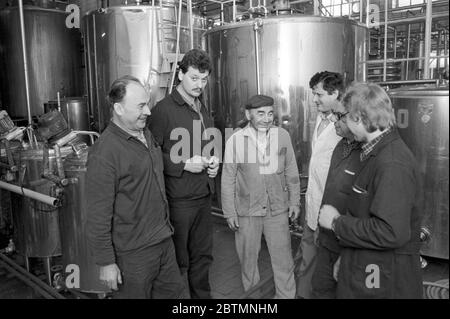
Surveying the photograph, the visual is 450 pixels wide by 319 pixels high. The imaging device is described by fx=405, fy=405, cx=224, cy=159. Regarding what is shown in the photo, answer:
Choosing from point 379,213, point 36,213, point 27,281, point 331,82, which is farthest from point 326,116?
point 27,281

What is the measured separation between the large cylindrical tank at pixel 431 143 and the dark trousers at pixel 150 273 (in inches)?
73.0

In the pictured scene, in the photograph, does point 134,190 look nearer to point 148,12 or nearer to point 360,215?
point 360,215

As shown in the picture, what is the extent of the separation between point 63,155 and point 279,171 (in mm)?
1520

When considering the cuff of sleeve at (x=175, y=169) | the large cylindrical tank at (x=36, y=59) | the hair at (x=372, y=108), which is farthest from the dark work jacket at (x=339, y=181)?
the large cylindrical tank at (x=36, y=59)

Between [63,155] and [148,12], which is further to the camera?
[148,12]

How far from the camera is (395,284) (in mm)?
1565

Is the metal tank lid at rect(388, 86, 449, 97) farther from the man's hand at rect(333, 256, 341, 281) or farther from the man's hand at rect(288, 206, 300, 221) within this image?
the man's hand at rect(333, 256, 341, 281)

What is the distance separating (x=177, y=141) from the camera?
94.5 inches

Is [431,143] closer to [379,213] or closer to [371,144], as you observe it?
[371,144]

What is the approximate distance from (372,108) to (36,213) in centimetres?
254

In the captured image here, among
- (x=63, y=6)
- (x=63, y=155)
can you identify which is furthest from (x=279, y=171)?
(x=63, y=6)

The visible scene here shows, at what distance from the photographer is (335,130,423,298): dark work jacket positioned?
1451mm

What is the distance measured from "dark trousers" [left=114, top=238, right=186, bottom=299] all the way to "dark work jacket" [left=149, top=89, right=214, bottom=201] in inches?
14.9

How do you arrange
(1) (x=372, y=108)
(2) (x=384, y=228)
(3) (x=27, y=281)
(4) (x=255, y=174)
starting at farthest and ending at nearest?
(3) (x=27, y=281), (4) (x=255, y=174), (1) (x=372, y=108), (2) (x=384, y=228)
